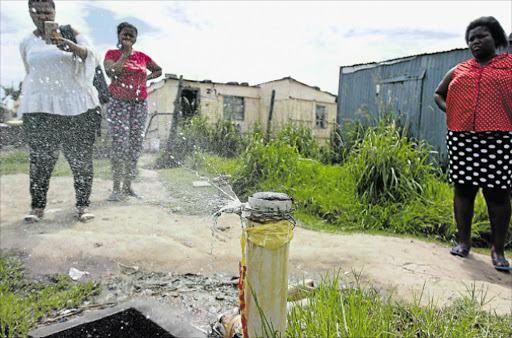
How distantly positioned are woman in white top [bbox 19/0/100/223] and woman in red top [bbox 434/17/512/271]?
339 centimetres

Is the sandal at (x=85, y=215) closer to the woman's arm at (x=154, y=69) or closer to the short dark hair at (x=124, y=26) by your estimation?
the woman's arm at (x=154, y=69)

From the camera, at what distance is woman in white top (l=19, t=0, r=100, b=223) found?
323cm

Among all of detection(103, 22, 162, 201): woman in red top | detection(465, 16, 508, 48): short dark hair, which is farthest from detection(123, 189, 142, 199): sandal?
detection(465, 16, 508, 48): short dark hair

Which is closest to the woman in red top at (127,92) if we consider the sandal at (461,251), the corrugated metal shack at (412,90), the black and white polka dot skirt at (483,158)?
the black and white polka dot skirt at (483,158)

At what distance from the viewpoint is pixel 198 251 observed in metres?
3.01

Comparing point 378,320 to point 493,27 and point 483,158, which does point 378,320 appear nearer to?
point 483,158

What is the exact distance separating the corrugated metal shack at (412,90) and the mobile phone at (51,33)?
14.8 feet

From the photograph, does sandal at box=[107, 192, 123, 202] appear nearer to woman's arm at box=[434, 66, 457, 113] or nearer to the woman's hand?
the woman's hand

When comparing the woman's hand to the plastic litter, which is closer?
the plastic litter

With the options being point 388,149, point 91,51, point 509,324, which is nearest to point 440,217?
point 388,149

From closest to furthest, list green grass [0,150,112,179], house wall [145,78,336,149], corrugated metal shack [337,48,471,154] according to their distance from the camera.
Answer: green grass [0,150,112,179] → corrugated metal shack [337,48,471,154] → house wall [145,78,336,149]

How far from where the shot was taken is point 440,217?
155 inches

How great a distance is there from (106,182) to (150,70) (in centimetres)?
218

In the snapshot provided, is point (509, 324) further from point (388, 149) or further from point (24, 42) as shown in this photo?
point (24, 42)
